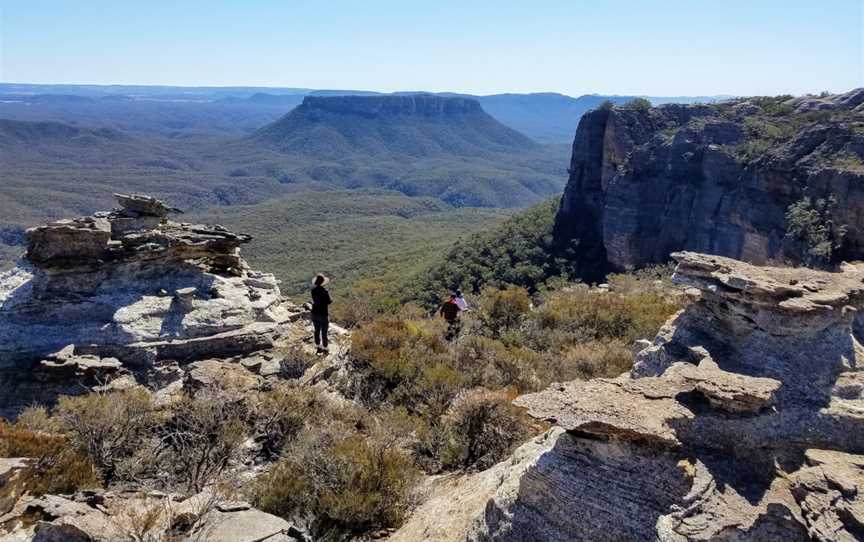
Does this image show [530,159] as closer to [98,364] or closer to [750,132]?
[750,132]

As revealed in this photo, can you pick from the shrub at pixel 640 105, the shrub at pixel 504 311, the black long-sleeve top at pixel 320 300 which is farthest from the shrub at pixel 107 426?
the shrub at pixel 640 105

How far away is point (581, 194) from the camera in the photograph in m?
53.6

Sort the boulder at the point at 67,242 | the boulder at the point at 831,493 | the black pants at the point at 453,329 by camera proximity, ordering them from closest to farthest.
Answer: the boulder at the point at 831,493
the boulder at the point at 67,242
the black pants at the point at 453,329

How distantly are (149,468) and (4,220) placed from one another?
98303mm

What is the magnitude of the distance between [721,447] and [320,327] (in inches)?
353

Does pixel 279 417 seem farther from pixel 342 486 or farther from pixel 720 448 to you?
pixel 720 448

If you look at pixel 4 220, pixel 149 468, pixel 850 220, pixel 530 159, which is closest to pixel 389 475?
pixel 149 468

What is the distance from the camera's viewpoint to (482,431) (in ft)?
26.4

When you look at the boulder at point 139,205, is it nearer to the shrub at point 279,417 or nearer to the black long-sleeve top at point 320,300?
the black long-sleeve top at point 320,300

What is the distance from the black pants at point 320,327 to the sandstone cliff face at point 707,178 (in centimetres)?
2607

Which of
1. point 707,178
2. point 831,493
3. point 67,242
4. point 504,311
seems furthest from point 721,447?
point 707,178

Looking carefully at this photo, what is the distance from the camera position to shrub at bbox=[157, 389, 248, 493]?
721 cm

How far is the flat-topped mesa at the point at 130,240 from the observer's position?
12.2 meters

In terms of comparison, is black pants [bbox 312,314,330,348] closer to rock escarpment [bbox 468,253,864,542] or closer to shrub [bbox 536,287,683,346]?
shrub [bbox 536,287,683,346]
